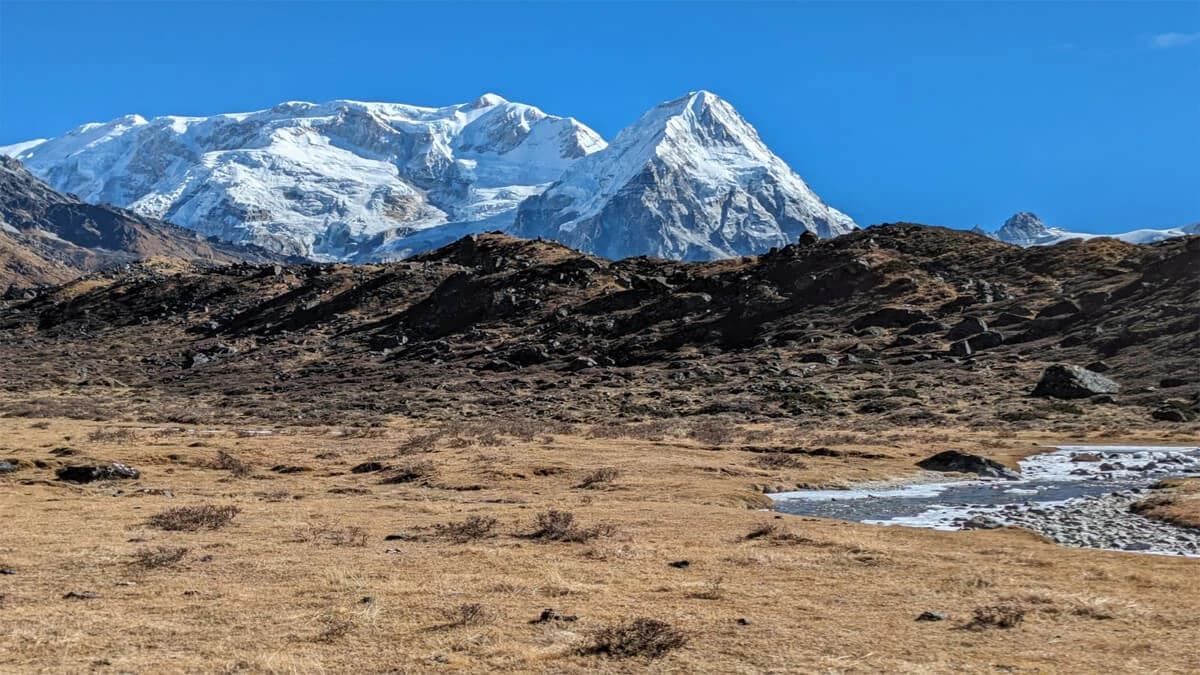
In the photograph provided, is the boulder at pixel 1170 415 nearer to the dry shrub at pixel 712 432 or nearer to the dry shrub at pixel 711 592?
the dry shrub at pixel 712 432

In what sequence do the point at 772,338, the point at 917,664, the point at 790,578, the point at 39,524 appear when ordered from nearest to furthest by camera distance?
1. the point at 917,664
2. the point at 790,578
3. the point at 39,524
4. the point at 772,338

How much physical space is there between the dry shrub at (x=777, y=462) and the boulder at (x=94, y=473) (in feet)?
86.8

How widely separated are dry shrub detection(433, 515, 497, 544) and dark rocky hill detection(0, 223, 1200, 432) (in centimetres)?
4678

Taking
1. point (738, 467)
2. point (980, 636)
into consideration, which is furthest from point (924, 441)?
point (980, 636)

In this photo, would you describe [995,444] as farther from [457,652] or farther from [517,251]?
[517,251]

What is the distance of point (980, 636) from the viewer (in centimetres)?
1578

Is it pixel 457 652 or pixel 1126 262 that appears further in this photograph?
pixel 1126 262

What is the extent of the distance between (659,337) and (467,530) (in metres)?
88.8

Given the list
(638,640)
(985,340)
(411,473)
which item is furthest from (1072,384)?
(638,640)

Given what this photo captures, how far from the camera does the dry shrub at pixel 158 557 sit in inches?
811

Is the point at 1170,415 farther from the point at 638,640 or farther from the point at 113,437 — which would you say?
the point at 113,437

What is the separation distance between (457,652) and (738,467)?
2932 cm

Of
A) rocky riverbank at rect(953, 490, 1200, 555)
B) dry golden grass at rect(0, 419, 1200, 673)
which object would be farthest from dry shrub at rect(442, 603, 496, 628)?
rocky riverbank at rect(953, 490, 1200, 555)

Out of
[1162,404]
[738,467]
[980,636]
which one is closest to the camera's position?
[980,636]
